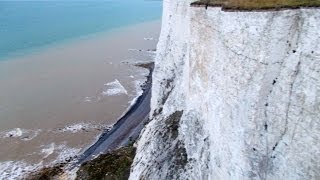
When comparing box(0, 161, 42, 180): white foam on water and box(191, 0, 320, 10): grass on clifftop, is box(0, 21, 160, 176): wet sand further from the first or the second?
box(191, 0, 320, 10): grass on clifftop

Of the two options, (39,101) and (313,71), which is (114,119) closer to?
(39,101)

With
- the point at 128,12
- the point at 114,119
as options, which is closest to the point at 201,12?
the point at 114,119

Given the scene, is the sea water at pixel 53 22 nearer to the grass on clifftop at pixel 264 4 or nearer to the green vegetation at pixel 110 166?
the green vegetation at pixel 110 166

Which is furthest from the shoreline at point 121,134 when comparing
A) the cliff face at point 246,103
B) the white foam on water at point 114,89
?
the cliff face at point 246,103

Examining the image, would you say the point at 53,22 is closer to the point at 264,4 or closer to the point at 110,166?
the point at 110,166

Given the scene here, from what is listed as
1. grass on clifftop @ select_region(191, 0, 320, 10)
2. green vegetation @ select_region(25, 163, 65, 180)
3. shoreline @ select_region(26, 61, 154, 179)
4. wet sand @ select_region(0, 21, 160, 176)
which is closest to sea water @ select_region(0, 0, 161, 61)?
wet sand @ select_region(0, 21, 160, 176)
